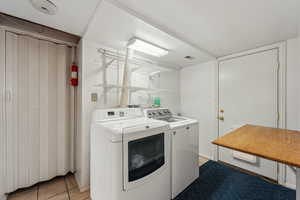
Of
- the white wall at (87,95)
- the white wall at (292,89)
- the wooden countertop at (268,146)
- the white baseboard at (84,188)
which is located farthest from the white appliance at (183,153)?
the white wall at (292,89)

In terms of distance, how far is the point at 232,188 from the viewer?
5.91 feet

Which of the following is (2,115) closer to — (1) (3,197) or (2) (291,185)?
(1) (3,197)

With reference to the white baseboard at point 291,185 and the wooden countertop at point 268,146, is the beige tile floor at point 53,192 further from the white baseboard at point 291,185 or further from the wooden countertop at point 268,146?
the white baseboard at point 291,185

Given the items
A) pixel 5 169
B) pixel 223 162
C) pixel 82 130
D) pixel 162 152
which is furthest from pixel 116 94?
pixel 223 162

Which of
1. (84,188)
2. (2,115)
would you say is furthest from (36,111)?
(84,188)

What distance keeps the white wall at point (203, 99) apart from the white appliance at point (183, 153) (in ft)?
3.26

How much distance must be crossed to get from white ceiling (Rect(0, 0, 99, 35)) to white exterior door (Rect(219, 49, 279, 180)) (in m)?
→ 2.66

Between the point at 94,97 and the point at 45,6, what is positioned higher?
the point at 45,6

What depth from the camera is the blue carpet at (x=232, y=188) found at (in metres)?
1.64

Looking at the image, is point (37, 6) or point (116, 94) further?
point (116, 94)

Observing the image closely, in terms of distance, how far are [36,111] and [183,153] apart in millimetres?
2274

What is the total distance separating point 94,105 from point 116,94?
419 mm

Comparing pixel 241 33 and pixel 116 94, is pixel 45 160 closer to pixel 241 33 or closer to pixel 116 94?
pixel 116 94

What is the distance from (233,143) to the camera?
1096 millimetres
